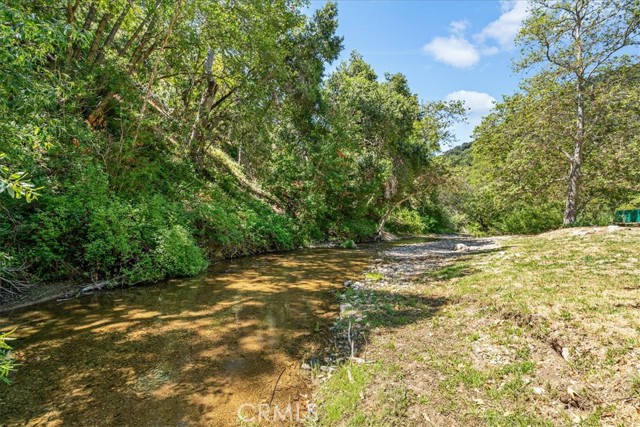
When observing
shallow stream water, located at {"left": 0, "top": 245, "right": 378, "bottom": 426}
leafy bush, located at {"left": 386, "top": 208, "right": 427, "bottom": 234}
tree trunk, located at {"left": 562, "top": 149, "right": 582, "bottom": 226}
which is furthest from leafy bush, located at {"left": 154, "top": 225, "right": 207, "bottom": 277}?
leafy bush, located at {"left": 386, "top": 208, "right": 427, "bottom": 234}

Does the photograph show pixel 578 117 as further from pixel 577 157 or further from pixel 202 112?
pixel 202 112

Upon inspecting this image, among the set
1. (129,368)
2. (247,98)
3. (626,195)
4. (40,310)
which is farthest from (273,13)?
(626,195)

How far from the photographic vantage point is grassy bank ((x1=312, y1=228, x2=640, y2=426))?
283 cm

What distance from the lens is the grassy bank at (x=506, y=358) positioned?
9.28 ft

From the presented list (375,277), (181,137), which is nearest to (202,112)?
(181,137)

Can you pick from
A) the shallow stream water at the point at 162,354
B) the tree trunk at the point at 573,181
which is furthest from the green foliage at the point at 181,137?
the tree trunk at the point at 573,181

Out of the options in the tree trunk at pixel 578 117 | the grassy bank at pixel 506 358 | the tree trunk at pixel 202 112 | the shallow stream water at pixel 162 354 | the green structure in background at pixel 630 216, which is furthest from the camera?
the green structure in background at pixel 630 216

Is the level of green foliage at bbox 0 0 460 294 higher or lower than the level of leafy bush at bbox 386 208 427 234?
higher

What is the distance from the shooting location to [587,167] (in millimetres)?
18484

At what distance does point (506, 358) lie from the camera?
3.66 m

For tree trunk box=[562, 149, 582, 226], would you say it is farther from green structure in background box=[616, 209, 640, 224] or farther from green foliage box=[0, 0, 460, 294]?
green foliage box=[0, 0, 460, 294]

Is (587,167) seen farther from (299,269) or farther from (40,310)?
(40,310)

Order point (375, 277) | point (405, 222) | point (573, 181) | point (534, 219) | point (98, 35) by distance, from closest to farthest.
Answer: point (375, 277)
point (98, 35)
point (573, 181)
point (534, 219)
point (405, 222)

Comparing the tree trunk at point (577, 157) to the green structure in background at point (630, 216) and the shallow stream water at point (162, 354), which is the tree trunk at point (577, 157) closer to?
the green structure in background at point (630, 216)
